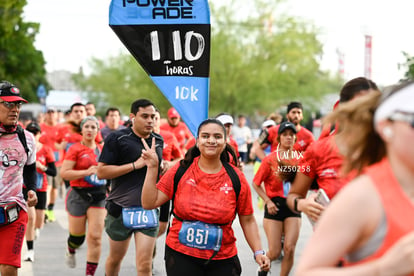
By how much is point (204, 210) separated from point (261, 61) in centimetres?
4745

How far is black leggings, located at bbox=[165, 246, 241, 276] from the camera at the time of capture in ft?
17.0

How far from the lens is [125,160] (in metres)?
6.99

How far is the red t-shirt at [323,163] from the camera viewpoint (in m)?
4.26

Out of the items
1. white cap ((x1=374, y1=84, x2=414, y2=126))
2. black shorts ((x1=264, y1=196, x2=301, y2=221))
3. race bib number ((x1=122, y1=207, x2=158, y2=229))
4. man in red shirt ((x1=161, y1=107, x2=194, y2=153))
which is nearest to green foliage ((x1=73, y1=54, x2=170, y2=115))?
man in red shirt ((x1=161, y1=107, x2=194, y2=153))

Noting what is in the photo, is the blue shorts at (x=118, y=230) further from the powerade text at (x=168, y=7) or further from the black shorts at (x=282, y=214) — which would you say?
the powerade text at (x=168, y=7)

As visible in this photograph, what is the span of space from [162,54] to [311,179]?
2.46 m

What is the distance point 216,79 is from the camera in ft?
167

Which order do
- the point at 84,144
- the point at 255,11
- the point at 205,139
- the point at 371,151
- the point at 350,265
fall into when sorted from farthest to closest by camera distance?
the point at 255,11 → the point at 84,144 → the point at 205,139 → the point at 371,151 → the point at 350,265

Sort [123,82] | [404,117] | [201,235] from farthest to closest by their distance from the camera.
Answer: [123,82] < [201,235] < [404,117]

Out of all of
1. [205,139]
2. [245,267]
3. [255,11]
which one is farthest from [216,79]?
[205,139]

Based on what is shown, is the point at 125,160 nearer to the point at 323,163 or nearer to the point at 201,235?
the point at 201,235

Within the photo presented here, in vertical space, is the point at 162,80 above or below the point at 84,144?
above

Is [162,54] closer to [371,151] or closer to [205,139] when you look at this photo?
[205,139]

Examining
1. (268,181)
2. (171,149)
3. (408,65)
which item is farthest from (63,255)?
(408,65)
